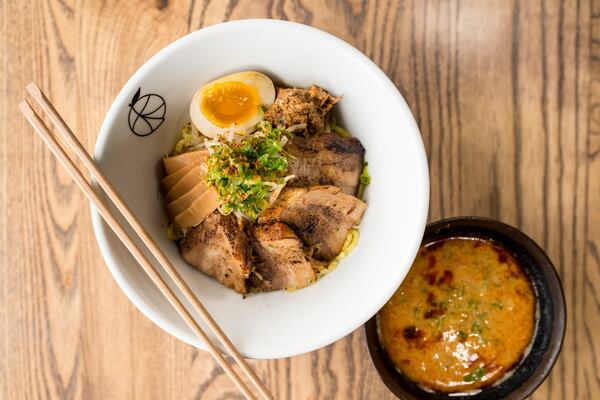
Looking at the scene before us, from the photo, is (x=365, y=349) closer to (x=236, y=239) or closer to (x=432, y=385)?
(x=432, y=385)

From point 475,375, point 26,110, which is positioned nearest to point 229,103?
point 26,110

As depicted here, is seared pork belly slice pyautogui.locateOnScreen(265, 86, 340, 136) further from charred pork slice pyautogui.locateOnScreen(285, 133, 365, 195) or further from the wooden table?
the wooden table

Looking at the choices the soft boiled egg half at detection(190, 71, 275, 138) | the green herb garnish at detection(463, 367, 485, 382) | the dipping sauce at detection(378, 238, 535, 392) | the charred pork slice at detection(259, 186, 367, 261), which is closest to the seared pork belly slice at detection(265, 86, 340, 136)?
the soft boiled egg half at detection(190, 71, 275, 138)

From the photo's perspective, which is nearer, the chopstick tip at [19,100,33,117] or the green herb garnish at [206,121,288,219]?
the chopstick tip at [19,100,33,117]

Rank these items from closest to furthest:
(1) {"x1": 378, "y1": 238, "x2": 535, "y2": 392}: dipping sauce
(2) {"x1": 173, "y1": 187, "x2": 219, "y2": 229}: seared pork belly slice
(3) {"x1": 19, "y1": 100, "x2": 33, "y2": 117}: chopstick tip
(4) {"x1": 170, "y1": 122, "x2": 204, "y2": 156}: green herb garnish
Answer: (3) {"x1": 19, "y1": 100, "x2": 33, "y2": 117}: chopstick tip
(2) {"x1": 173, "y1": 187, "x2": 219, "y2": 229}: seared pork belly slice
(4) {"x1": 170, "y1": 122, "x2": 204, "y2": 156}: green herb garnish
(1) {"x1": 378, "y1": 238, "x2": 535, "y2": 392}: dipping sauce

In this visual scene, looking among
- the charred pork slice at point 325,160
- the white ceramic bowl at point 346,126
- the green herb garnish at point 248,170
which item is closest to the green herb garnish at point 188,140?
the white ceramic bowl at point 346,126

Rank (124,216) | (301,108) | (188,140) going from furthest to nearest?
1. (188,140)
2. (301,108)
3. (124,216)

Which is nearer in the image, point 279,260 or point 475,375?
point 279,260

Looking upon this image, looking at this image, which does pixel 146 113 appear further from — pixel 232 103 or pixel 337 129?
pixel 337 129
